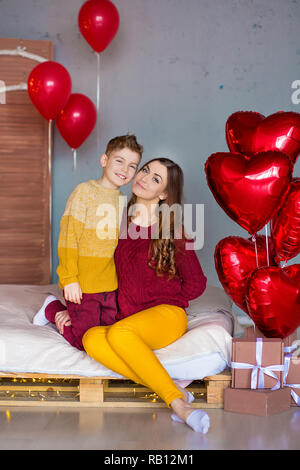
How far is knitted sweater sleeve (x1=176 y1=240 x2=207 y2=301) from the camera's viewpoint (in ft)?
7.00

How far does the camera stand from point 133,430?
174 centimetres

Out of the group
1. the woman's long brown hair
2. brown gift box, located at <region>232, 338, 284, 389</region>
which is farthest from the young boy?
brown gift box, located at <region>232, 338, 284, 389</region>

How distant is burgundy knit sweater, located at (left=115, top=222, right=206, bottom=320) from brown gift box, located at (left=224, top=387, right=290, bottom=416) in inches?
15.4

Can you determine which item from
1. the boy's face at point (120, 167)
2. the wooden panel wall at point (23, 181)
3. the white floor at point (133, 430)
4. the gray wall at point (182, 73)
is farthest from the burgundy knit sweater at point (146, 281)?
the gray wall at point (182, 73)

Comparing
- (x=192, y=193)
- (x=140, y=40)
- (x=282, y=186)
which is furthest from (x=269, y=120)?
(x=140, y=40)

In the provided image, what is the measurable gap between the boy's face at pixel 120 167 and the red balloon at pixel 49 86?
38.2 inches

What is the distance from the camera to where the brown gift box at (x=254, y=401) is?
1890 mm

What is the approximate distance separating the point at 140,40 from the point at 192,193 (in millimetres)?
1007

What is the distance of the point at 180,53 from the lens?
362 cm

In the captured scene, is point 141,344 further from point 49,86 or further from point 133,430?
point 49,86

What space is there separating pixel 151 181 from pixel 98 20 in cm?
146

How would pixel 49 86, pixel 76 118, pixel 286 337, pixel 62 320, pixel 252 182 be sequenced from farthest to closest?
pixel 76 118
pixel 49 86
pixel 62 320
pixel 286 337
pixel 252 182

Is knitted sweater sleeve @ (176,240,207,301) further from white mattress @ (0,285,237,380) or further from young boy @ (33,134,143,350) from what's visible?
young boy @ (33,134,143,350)

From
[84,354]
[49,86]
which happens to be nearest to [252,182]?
[84,354]
